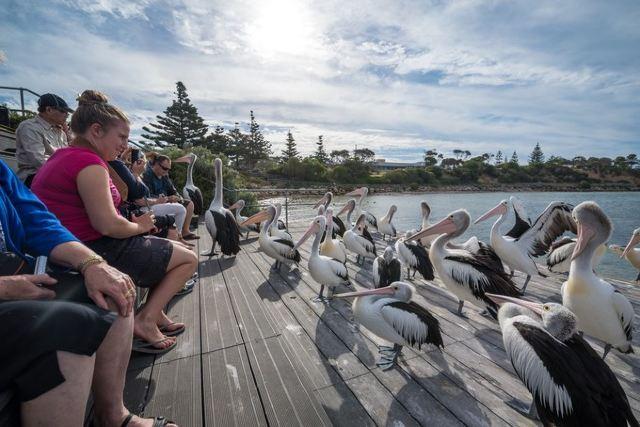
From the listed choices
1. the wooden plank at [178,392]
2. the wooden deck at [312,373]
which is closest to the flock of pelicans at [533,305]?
the wooden deck at [312,373]

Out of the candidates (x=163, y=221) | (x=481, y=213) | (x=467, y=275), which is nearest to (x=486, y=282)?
(x=467, y=275)

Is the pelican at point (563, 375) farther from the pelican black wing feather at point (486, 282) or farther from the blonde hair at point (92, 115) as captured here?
the blonde hair at point (92, 115)

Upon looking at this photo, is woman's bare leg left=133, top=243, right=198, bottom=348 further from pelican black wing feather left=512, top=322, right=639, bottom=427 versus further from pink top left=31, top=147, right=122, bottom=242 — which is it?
pelican black wing feather left=512, top=322, right=639, bottom=427

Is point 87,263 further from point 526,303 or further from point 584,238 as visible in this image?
point 584,238

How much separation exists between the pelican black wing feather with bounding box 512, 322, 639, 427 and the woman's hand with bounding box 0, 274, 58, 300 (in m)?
2.53

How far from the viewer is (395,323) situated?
237cm

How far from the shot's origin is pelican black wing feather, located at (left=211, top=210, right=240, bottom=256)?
4.86 metres

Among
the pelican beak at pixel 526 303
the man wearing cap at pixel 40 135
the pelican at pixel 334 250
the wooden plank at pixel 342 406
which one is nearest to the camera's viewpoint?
the wooden plank at pixel 342 406

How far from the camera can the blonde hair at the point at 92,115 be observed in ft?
5.89

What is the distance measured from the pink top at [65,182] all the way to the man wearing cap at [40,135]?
1979 mm

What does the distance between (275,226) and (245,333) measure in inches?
124

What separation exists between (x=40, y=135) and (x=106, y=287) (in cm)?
324

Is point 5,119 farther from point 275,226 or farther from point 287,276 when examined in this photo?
point 287,276

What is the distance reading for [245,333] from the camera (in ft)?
8.71
